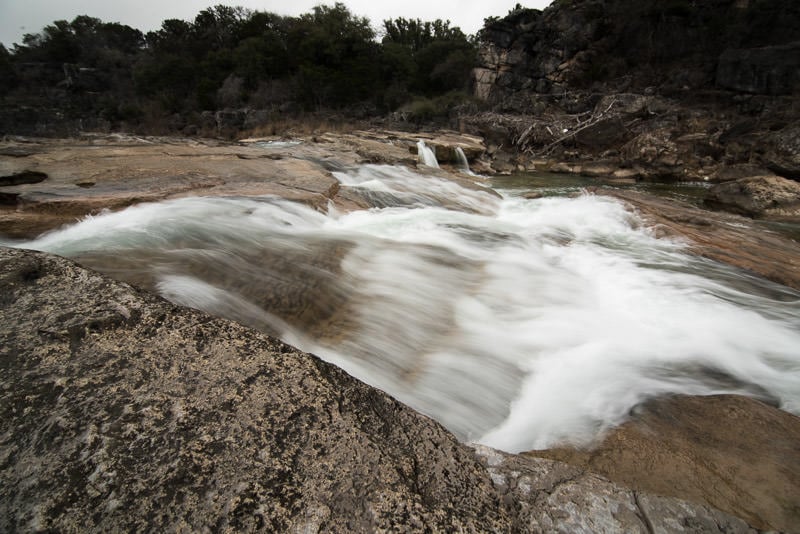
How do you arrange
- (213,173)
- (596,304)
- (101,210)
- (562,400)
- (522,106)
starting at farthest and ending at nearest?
(522,106) < (213,173) < (101,210) < (596,304) < (562,400)

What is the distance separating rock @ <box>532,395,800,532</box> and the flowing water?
16cm

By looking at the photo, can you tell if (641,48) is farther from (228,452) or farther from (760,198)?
(228,452)

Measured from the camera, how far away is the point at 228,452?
42.8 inches

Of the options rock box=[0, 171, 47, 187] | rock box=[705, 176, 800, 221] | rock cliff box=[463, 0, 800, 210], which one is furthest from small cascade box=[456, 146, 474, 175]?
rock box=[0, 171, 47, 187]

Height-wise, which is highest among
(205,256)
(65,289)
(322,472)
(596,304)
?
(65,289)

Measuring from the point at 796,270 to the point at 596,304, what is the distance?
267 centimetres

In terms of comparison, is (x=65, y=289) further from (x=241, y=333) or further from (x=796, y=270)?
(x=796, y=270)

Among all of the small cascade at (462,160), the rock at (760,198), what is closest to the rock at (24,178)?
the rock at (760,198)

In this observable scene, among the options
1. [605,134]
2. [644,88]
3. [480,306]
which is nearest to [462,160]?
[605,134]

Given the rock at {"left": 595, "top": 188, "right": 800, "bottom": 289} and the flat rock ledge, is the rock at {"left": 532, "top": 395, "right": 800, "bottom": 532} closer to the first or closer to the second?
the flat rock ledge

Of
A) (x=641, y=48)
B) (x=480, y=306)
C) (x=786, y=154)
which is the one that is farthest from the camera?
(x=641, y=48)

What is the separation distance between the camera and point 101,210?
13.9ft

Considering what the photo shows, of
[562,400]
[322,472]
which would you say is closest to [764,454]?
[562,400]

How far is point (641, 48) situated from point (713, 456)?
32005 mm
